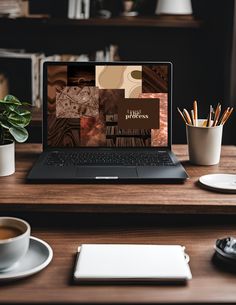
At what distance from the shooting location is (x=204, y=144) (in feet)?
5.54

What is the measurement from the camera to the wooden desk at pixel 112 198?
1354 mm

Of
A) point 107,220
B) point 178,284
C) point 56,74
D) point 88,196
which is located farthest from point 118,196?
point 56,74

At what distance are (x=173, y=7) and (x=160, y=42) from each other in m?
0.33

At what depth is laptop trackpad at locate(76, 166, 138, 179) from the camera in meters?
1.53

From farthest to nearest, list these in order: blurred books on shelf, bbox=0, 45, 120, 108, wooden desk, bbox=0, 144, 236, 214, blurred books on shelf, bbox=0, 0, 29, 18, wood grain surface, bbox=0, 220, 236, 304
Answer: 1. blurred books on shelf, bbox=0, 45, 120, 108
2. blurred books on shelf, bbox=0, 0, 29, 18
3. wooden desk, bbox=0, 144, 236, 214
4. wood grain surface, bbox=0, 220, 236, 304

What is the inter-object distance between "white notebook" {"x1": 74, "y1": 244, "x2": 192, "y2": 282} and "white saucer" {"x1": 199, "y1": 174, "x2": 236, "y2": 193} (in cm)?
23

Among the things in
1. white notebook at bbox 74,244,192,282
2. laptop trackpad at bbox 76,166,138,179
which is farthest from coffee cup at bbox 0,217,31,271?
laptop trackpad at bbox 76,166,138,179

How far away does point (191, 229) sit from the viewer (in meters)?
1.50

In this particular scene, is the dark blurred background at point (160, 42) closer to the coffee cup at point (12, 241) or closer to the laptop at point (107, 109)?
the laptop at point (107, 109)

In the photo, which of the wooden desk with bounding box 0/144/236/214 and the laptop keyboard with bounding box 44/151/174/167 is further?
the laptop keyboard with bounding box 44/151/174/167

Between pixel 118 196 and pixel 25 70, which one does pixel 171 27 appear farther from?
pixel 118 196

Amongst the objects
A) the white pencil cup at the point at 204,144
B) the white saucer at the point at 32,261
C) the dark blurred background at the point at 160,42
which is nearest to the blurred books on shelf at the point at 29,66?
the dark blurred background at the point at 160,42

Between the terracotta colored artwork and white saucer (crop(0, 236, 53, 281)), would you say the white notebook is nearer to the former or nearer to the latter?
white saucer (crop(0, 236, 53, 281))

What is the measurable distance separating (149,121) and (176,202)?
0.44 m
